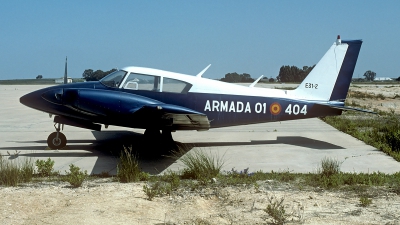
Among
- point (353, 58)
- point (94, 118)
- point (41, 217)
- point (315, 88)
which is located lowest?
point (41, 217)

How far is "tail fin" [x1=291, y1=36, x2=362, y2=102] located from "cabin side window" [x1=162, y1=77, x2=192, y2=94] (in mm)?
3408

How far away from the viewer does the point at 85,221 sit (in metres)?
5.54

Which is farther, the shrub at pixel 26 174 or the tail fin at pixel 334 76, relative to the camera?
the tail fin at pixel 334 76

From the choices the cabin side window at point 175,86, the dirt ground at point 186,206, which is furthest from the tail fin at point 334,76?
the dirt ground at point 186,206

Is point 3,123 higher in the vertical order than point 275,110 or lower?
lower

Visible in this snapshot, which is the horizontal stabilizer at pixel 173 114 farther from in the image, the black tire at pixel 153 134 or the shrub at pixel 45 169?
the shrub at pixel 45 169

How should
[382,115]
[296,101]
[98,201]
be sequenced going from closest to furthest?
[98,201] → [296,101] → [382,115]

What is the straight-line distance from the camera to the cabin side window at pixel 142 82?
11.6 m

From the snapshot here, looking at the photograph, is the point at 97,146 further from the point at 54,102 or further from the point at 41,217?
the point at 41,217

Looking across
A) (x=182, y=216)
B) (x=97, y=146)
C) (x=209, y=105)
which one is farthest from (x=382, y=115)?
(x=182, y=216)

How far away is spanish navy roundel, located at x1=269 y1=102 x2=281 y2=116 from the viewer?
12.8 meters

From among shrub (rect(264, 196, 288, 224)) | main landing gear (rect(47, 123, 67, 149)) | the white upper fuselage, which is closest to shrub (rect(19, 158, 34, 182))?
main landing gear (rect(47, 123, 67, 149))

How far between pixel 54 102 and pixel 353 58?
8.67 meters

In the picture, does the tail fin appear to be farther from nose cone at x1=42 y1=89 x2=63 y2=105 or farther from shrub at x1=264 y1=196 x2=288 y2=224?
shrub at x1=264 y1=196 x2=288 y2=224
